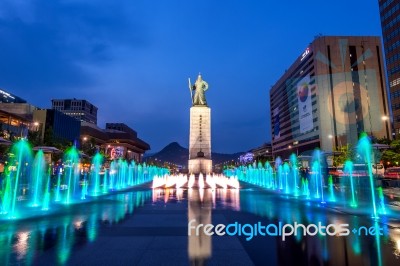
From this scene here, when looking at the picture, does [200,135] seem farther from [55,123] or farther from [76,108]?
[76,108]

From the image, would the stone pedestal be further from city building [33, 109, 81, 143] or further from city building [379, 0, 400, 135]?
city building [379, 0, 400, 135]

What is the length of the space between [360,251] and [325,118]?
92.1m

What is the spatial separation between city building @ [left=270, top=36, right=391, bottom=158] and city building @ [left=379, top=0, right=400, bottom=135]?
1610 cm

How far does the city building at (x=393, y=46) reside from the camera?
2793 inches

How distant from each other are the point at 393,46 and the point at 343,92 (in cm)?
2197

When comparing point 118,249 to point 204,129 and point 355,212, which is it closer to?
point 355,212

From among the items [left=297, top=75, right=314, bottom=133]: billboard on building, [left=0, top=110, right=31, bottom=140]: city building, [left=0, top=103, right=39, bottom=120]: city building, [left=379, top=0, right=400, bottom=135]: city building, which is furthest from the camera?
[left=297, top=75, right=314, bottom=133]: billboard on building

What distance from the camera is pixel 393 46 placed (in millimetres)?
72812

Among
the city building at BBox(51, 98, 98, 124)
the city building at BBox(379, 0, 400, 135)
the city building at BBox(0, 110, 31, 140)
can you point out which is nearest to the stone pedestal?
the city building at BBox(0, 110, 31, 140)

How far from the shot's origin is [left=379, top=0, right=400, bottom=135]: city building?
233 ft

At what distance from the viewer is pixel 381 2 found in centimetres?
7675

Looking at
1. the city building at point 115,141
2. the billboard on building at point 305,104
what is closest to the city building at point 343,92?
the billboard on building at point 305,104

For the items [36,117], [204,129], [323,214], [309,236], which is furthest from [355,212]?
[36,117]

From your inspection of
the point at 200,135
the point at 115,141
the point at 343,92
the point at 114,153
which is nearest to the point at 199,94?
the point at 200,135
